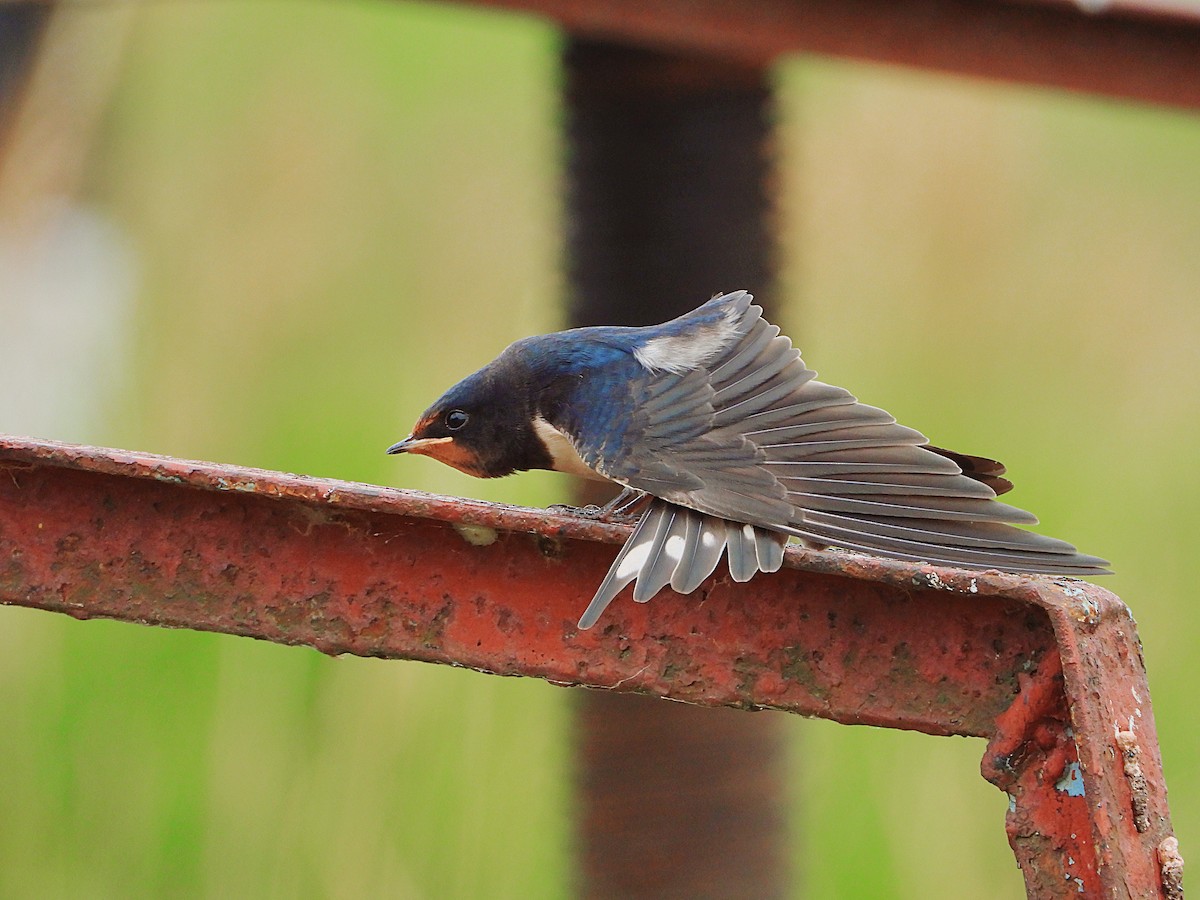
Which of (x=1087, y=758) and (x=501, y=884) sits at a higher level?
(x=1087, y=758)

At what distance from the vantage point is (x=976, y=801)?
12.4 ft

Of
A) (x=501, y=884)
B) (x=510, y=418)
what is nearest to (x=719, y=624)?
(x=510, y=418)

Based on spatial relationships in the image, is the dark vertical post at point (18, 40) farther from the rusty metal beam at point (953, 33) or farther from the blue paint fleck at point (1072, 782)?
the blue paint fleck at point (1072, 782)

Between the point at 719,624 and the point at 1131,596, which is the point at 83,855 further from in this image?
the point at 1131,596

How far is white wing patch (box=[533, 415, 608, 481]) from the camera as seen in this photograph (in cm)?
242

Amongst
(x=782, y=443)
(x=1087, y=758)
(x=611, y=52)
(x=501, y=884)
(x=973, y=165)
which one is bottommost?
Result: (x=501, y=884)

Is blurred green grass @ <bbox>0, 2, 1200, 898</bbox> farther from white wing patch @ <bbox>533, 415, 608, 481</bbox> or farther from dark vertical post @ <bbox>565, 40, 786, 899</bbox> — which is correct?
white wing patch @ <bbox>533, 415, 608, 481</bbox>

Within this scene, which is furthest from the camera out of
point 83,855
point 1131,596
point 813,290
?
point 813,290

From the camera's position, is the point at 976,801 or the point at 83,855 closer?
the point at 83,855

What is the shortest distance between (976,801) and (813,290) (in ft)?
10.1

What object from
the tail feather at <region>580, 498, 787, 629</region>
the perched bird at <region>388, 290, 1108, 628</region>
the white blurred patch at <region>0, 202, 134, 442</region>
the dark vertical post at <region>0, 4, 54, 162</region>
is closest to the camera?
the tail feather at <region>580, 498, 787, 629</region>

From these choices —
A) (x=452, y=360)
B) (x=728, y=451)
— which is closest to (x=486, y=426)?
(x=728, y=451)

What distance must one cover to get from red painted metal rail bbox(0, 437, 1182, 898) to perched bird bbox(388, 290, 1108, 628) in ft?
0.27

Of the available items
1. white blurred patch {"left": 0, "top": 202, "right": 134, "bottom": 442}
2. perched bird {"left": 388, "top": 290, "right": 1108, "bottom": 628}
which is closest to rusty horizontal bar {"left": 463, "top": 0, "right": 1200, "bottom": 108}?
perched bird {"left": 388, "top": 290, "right": 1108, "bottom": 628}
